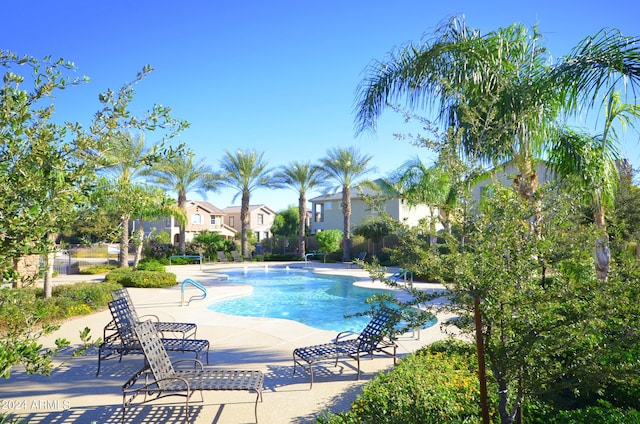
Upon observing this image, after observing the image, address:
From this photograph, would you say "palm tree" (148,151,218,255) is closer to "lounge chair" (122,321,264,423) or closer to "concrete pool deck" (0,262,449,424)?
"concrete pool deck" (0,262,449,424)

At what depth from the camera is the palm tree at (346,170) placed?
32.8 metres

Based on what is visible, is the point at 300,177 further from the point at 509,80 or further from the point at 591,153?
→ the point at 509,80

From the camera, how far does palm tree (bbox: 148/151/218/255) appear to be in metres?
31.4

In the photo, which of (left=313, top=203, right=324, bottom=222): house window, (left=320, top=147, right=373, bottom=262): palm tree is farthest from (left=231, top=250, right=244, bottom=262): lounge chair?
(left=313, top=203, right=324, bottom=222): house window

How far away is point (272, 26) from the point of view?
9.83 m

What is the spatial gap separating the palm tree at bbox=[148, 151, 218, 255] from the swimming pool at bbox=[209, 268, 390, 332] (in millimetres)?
10190

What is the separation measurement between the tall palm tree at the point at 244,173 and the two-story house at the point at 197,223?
12.0 metres

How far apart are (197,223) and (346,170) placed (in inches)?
954

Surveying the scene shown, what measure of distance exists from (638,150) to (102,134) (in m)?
6.60

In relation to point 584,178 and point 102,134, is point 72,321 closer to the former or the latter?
point 102,134

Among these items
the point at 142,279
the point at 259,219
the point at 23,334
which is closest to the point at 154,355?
the point at 23,334

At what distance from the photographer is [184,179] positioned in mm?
32188

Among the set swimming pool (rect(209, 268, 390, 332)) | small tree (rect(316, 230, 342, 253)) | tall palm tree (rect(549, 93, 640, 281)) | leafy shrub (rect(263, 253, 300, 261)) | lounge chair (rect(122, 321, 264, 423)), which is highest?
tall palm tree (rect(549, 93, 640, 281))

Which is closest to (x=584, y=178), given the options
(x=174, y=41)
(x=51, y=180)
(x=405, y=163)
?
(x=51, y=180)
